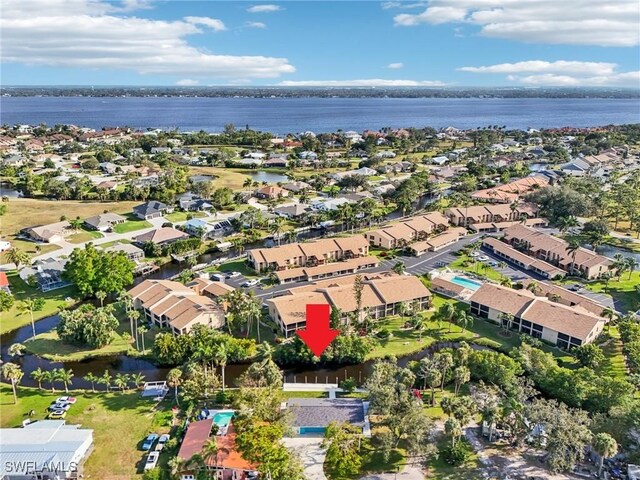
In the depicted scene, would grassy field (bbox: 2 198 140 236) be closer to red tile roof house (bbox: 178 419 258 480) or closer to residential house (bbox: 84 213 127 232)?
residential house (bbox: 84 213 127 232)

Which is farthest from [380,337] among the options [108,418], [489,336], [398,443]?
[108,418]

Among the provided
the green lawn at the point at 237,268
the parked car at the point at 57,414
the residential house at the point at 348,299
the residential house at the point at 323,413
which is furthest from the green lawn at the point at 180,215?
the residential house at the point at 323,413

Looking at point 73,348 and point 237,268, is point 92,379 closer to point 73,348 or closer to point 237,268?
point 73,348

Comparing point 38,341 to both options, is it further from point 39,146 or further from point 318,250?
point 39,146

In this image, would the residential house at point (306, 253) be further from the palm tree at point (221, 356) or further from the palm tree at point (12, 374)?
the palm tree at point (12, 374)

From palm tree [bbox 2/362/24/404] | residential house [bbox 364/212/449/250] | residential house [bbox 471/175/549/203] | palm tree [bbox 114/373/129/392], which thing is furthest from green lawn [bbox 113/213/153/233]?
residential house [bbox 471/175/549/203]

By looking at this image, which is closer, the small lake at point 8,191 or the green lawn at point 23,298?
the green lawn at point 23,298

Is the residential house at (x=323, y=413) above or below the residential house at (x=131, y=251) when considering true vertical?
below
